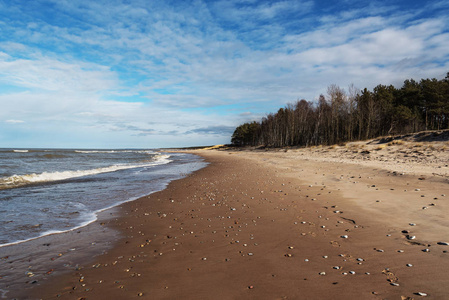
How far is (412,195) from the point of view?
896cm

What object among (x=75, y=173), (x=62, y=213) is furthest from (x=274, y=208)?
(x=75, y=173)

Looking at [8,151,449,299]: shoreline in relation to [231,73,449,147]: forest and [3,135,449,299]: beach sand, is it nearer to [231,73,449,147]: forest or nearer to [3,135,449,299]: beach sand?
[3,135,449,299]: beach sand

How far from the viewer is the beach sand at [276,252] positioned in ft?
12.7

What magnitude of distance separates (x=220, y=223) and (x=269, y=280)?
348 centimetres

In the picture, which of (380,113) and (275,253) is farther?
(380,113)

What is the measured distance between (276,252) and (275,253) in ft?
0.17

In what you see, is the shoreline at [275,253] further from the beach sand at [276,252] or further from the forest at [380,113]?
the forest at [380,113]

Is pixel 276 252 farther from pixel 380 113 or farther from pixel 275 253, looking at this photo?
pixel 380 113

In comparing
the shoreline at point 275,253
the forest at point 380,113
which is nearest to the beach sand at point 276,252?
the shoreline at point 275,253

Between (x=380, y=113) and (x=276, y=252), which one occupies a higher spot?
(x=380, y=113)

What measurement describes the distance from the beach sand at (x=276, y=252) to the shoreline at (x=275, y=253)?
0.02 m

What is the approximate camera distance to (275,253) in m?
5.17

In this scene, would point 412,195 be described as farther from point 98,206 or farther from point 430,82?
point 430,82

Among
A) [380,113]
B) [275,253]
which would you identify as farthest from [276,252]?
[380,113]
